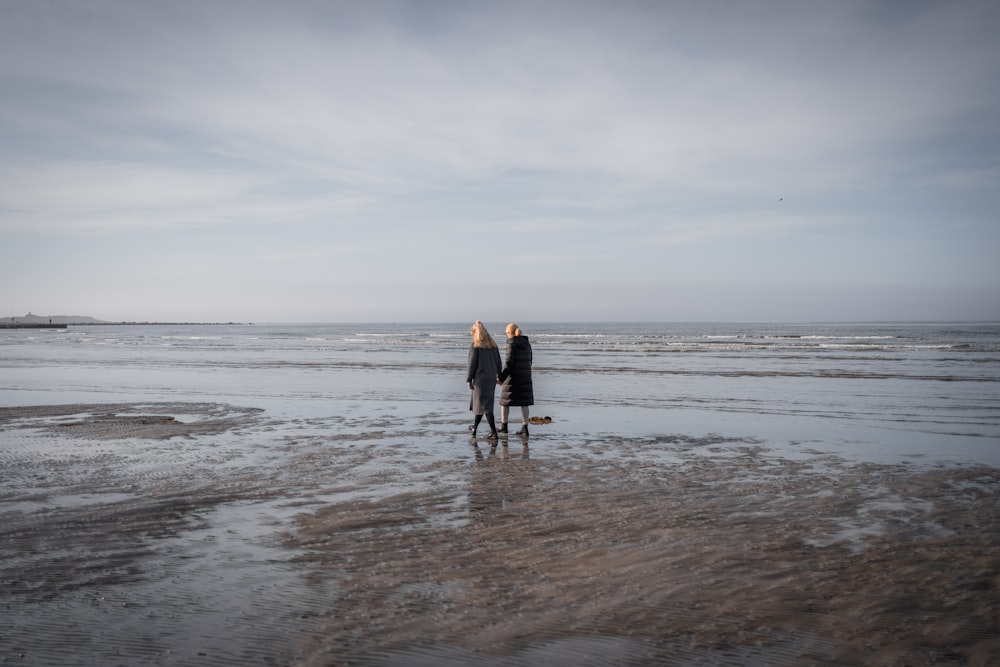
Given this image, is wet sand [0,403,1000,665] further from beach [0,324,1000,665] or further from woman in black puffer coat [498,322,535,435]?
woman in black puffer coat [498,322,535,435]

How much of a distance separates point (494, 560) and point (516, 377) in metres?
7.17

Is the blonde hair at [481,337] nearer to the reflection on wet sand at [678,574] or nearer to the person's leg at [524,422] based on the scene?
the person's leg at [524,422]

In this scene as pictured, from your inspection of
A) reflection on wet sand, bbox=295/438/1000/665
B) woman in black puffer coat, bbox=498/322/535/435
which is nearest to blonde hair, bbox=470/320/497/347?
woman in black puffer coat, bbox=498/322/535/435

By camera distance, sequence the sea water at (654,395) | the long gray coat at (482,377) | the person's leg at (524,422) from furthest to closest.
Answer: the sea water at (654,395) → the person's leg at (524,422) → the long gray coat at (482,377)

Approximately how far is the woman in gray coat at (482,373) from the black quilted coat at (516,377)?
0.51 meters

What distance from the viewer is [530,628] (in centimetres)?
420

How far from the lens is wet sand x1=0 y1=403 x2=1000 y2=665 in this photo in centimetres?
401

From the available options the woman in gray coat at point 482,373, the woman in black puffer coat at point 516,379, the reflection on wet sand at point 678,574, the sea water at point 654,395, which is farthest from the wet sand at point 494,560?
the sea water at point 654,395

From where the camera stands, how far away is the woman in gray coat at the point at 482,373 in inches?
464

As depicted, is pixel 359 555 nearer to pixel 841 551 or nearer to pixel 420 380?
pixel 841 551

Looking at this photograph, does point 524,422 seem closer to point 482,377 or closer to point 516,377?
point 516,377

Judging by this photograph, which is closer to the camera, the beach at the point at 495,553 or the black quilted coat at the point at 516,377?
the beach at the point at 495,553

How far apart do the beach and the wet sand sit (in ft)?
0.08

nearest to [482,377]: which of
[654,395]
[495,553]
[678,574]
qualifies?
[495,553]
